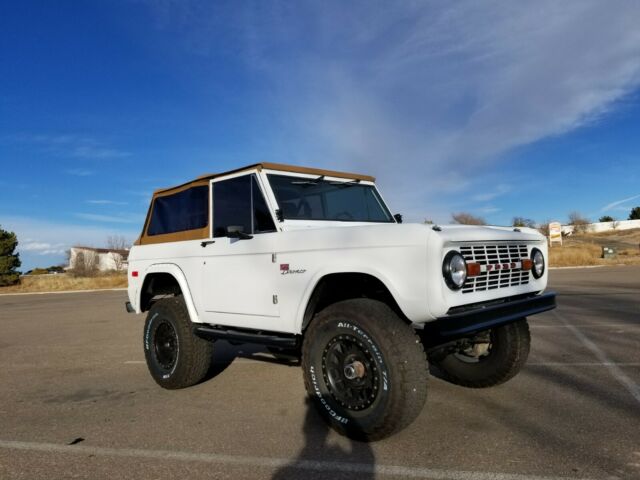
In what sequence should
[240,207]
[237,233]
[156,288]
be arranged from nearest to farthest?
[237,233] → [240,207] → [156,288]

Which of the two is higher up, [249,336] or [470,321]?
[470,321]

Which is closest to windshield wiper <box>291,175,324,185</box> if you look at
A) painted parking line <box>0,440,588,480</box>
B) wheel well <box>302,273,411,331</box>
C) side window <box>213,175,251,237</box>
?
side window <box>213,175,251,237</box>

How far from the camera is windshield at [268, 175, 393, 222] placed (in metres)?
4.57

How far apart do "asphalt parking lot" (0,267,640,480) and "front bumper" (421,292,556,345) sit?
791 mm

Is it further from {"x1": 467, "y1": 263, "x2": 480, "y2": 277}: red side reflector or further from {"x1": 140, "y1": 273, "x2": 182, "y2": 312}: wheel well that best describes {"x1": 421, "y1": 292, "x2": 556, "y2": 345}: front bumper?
{"x1": 140, "y1": 273, "x2": 182, "y2": 312}: wheel well

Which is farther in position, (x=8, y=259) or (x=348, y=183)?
(x=8, y=259)

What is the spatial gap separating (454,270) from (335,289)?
1.04 meters

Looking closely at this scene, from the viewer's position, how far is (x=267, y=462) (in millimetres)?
3195

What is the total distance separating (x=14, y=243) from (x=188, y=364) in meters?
41.5

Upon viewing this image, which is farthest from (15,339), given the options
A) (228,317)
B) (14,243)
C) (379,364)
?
(14,243)

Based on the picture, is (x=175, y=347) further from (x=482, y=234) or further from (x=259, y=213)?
(x=482, y=234)

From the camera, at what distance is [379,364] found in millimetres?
3291

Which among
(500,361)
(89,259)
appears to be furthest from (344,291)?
(89,259)

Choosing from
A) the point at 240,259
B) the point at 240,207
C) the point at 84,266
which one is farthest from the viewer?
the point at 84,266
